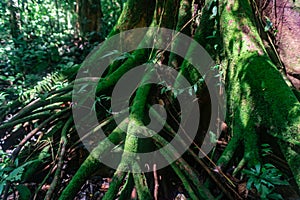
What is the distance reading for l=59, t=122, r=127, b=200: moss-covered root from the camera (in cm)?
203

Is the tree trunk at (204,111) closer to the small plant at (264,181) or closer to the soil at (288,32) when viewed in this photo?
the small plant at (264,181)

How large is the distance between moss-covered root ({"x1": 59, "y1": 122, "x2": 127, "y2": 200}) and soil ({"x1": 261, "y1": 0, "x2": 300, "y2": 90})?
1418mm

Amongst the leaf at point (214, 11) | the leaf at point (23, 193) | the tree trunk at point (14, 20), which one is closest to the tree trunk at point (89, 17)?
the tree trunk at point (14, 20)

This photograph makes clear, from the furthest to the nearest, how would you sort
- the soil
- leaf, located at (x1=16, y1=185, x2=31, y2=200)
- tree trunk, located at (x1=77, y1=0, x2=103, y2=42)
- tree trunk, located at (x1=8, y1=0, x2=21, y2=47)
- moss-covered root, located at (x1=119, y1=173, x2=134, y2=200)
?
tree trunk, located at (x1=77, y1=0, x2=103, y2=42) < tree trunk, located at (x1=8, y1=0, x2=21, y2=47) < the soil < leaf, located at (x1=16, y1=185, x2=31, y2=200) < moss-covered root, located at (x1=119, y1=173, x2=134, y2=200)

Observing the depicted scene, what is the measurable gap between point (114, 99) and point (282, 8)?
167 centimetres

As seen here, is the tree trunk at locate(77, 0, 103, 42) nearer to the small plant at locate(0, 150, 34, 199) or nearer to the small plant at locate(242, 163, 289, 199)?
the small plant at locate(0, 150, 34, 199)

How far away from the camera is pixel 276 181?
1706 mm

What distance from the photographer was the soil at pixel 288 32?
2461mm

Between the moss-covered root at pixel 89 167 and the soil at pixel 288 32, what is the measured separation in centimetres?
142

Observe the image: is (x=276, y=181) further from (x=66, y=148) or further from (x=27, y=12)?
(x=27, y=12)

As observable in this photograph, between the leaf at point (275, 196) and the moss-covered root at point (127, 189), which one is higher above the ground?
the leaf at point (275, 196)

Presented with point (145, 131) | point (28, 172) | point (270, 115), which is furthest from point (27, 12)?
point (270, 115)

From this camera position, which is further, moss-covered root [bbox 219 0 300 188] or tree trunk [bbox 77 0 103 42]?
tree trunk [bbox 77 0 103 42]

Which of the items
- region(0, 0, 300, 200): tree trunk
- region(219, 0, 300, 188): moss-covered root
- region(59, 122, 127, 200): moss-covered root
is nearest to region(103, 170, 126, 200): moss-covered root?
region(0, 0, 300, 200): tree trunk
